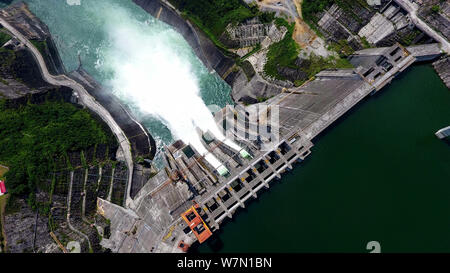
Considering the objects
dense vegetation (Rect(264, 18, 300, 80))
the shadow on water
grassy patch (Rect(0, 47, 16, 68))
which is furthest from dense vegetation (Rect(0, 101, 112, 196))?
dense vegetation (Rect(264, 18, 300, 80))

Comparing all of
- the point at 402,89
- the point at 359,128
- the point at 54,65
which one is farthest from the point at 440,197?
the point at 54,65

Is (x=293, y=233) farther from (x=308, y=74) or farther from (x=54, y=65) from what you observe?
(x=54, y=65)

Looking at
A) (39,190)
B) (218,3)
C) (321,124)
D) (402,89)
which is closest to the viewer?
(39,190)

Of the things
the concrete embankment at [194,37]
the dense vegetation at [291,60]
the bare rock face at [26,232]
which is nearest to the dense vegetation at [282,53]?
the dense vegetation at [291,60]

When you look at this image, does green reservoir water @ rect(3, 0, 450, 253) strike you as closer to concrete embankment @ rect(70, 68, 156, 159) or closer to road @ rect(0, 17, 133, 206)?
concrete embankment @ rect(70, 68, 156, 159)

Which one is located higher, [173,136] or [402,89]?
[402,89]
